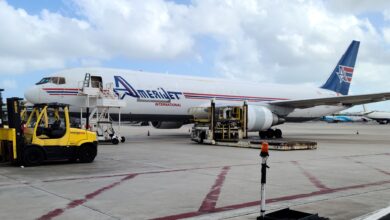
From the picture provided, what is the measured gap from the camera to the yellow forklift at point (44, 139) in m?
10.4

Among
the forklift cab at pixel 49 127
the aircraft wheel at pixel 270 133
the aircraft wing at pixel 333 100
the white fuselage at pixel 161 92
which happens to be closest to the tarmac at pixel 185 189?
the forklift cab at pixel 49 127

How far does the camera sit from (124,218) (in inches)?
207

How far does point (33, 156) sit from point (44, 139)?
500 mm

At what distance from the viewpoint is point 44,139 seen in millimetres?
10672

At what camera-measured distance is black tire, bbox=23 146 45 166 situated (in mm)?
10359

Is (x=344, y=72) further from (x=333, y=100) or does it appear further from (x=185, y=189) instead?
(x=185, y=189)

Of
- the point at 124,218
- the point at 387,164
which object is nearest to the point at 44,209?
the point at 124,218

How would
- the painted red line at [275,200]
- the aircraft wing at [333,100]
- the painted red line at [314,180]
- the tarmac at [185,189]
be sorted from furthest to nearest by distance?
the aircraft wing at [333,100], the painted red line at [314,180], the tarmac at [185,189], the painted red line at [275,200]

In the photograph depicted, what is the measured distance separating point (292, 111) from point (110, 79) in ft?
39.0

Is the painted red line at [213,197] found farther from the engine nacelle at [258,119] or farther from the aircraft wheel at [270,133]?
the aircraft wheel at [270,133]

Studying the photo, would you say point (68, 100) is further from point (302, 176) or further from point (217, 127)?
point (302, 176)

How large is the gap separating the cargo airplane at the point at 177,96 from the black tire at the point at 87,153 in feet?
26.3

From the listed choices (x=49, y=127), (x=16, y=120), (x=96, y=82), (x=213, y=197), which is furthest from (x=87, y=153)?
(x=96, y=82)

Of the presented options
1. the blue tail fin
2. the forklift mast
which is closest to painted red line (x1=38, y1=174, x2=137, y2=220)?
the forklift mast
